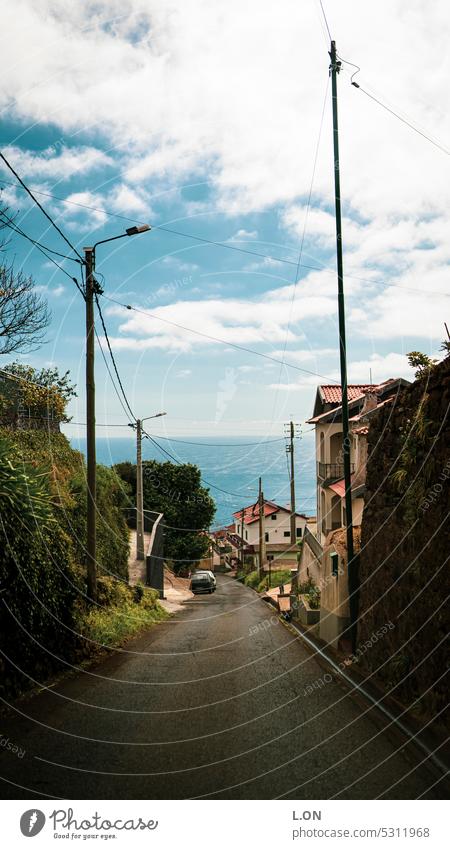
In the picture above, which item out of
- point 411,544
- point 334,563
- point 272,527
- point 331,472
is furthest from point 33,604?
point 272,527

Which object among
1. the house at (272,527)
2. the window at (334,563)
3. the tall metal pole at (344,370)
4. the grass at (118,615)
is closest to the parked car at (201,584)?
the grass at (118,615)

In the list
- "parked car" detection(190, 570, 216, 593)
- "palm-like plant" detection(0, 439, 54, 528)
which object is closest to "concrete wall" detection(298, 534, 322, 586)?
"palm-like plant" detection(0, 439, 54, 528)

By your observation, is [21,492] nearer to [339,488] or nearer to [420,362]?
[420,362]

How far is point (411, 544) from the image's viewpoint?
8328 mm

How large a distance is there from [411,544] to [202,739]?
3762 mm

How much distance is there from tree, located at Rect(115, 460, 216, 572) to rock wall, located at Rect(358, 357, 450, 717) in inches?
1764

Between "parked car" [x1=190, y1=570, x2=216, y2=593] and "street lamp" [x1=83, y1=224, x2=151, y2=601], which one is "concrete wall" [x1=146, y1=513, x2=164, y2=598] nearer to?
"parked car" [x1=190, y1=570, x2=216, y2=593]

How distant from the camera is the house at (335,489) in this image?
13.2 m

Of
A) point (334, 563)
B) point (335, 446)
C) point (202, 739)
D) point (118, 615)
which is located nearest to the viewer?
point (202, 739)

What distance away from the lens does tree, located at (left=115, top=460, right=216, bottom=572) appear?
54.7 m

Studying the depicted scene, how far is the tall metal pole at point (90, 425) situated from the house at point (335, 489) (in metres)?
5.70

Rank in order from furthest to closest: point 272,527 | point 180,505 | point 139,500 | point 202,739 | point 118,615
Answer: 1. point 272,527
2. point 180,505
3. point 139,500
4. point 118,615
5. point 202,739

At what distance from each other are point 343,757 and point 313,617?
11085 millimetres

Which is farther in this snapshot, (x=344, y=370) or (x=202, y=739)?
(x=344, y=370)
